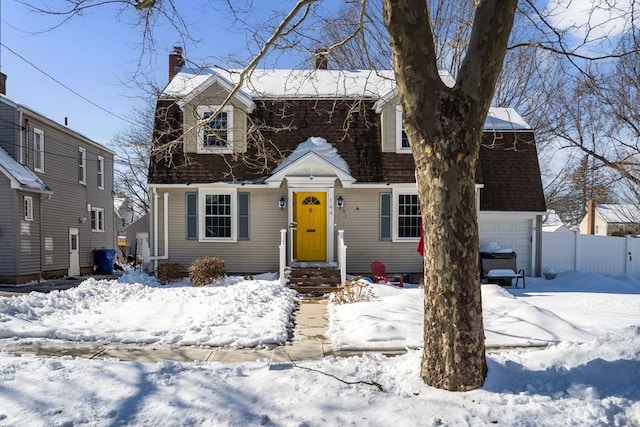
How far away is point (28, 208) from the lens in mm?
16000

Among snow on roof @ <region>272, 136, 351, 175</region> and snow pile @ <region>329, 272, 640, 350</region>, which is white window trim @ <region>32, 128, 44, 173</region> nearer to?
snow on roof @ <region>272, 136, 351, 175</region>

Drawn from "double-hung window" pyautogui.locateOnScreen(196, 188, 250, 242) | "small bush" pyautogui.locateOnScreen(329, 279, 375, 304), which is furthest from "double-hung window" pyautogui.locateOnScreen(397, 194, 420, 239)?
"double-hung window" pyautogui.locateOnScreen(196, 188, 250, 242)

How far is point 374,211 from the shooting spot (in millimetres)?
14367

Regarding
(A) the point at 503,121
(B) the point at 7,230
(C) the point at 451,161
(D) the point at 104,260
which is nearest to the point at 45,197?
(B) the point at 7,230

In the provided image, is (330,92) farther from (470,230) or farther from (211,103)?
(470,230)

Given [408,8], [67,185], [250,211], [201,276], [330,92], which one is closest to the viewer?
[408,8]

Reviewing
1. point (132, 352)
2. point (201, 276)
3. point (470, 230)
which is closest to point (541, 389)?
point (470, 230)

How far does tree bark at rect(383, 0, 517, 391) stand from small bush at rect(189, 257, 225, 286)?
9.28m

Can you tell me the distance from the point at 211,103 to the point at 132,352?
970 cm

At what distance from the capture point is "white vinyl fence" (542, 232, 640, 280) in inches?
667

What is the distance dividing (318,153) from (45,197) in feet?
35.8

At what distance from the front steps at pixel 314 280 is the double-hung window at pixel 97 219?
46.2 feet

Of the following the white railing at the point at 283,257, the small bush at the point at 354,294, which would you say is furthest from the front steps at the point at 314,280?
the small bush at the point at 354,294

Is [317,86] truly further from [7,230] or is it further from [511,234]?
Result: [7,230]
